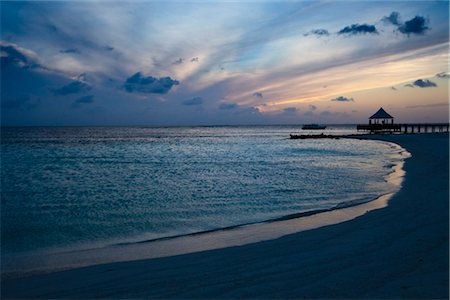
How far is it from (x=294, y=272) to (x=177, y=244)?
12.2 feet

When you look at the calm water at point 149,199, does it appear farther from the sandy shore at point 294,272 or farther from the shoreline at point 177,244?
the sandy shore at point 294,272

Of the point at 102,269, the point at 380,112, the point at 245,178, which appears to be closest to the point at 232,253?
the point at 102,269

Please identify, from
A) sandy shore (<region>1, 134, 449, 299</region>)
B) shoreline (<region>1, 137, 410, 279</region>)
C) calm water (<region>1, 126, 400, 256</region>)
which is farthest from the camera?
calm water (<region>1, 126, 400, 256</region>)

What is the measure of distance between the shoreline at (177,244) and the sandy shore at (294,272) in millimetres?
602

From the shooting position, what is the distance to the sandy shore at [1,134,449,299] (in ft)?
15.3

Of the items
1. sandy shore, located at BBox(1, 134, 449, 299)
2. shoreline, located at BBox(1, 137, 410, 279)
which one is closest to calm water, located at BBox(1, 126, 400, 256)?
shoreline, located at BBox(1, 137, 410, 279)

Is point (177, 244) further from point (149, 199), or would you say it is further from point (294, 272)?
point (149, 199)

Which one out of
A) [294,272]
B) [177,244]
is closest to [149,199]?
[177,244]

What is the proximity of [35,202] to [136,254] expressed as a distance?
9259 millimetres

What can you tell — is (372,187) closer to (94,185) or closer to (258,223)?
(258,223)

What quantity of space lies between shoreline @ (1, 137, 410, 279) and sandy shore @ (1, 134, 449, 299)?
602mm

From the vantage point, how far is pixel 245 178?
2059 cm

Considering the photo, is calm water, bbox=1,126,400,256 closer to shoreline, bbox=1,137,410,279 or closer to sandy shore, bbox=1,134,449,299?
shoreline, bbox=1,137,410,279

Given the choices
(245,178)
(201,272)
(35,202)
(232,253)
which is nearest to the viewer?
(201,272)
